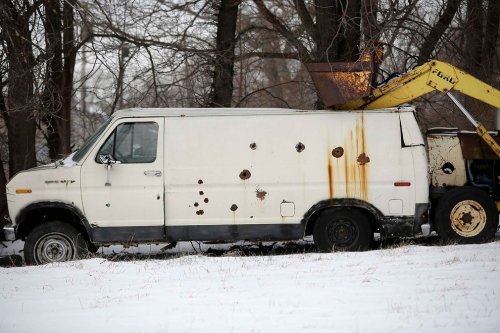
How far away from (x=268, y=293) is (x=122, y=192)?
10.5 ft

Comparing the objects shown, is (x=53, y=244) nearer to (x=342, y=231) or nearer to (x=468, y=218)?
(x=342, y=231)

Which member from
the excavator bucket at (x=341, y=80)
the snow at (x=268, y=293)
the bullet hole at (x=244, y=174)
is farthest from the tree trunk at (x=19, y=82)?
the excavator bucket at (x=341, y=80)

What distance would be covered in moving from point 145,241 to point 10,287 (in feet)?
6.97

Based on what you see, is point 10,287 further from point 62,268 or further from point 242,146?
point 242,146

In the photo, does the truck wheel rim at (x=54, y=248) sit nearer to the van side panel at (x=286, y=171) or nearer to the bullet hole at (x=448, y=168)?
the van side panel at (x=286, y=171)

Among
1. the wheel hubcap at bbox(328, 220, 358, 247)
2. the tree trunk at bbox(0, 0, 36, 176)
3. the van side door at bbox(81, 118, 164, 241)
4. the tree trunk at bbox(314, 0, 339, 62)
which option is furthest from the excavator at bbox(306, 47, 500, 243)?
the tree trunk at bbox(0, 0, 36, 176)

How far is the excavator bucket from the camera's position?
8906 mm

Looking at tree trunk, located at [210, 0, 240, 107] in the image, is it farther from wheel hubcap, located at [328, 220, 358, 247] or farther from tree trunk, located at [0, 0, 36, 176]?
wheel hubcap, located at [328, 220, 358, 247]

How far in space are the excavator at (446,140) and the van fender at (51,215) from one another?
3926mm

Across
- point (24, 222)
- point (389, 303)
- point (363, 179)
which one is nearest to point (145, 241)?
point (24, 222)

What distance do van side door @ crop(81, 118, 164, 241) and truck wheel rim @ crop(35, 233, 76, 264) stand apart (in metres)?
0.48

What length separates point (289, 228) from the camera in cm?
884

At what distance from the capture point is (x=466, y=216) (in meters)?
9.12

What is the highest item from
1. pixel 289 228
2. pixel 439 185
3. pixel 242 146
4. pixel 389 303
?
pixel 242 146
